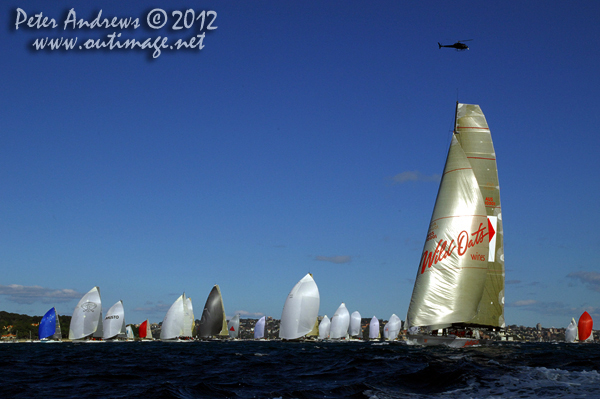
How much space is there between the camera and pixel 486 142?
4725cm

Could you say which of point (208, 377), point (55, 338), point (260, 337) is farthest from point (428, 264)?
point (260, 337)

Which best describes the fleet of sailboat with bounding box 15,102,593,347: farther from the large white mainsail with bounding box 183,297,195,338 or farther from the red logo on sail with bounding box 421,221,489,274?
the large white mainsail with bounding box 183,297,195,338

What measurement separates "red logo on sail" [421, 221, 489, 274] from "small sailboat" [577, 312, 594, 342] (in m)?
105

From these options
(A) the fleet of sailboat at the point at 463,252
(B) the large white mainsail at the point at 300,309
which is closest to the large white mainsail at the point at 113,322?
(B) the large white mainsail at the point at 300,309

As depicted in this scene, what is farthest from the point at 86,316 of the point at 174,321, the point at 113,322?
the point at 174,321

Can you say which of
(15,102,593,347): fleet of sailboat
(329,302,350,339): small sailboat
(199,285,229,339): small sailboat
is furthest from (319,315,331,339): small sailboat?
(15,102,593,347): fleet of sailboat

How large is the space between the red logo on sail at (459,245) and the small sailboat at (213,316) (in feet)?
225

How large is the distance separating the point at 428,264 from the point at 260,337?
102415mm

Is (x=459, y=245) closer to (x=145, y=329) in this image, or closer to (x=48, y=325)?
(x=48, y=325)

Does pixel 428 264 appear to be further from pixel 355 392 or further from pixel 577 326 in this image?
pixel 577 326

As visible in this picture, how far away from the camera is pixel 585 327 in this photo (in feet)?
419

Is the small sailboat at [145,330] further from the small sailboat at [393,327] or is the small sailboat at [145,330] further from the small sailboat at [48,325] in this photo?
the small sailboat at [393,327]

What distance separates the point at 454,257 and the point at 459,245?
0.96 m

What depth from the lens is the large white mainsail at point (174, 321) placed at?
337ft
